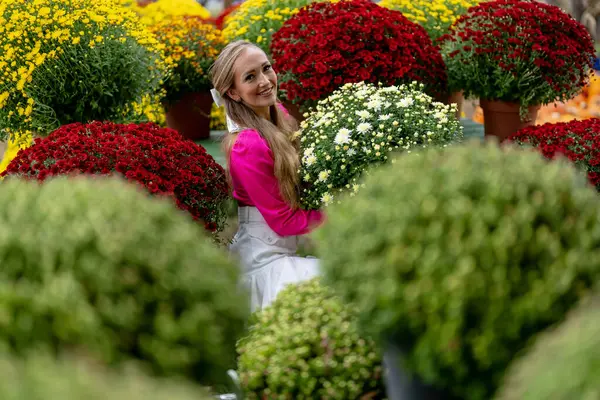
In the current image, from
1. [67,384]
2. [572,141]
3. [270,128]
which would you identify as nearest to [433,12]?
[572,141]

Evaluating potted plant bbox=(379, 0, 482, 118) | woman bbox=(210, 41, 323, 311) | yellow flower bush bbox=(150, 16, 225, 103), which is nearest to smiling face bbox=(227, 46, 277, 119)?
woman bbox=(210, 41, 323, 311)

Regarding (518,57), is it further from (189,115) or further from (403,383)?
(403,383)

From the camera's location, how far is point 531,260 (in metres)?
1.74

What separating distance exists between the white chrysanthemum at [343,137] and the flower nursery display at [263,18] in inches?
101

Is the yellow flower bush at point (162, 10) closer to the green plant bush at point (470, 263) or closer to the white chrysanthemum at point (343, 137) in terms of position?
the white chrysanthemum at point (343, 137)

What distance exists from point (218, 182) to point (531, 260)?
6.87 ft

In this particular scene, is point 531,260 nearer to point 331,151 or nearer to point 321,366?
point 321,366

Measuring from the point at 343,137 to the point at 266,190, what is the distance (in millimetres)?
458

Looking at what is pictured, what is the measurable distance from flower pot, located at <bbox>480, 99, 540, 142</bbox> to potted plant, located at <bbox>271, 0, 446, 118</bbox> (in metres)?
0.48


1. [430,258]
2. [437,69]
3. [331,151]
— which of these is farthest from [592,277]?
[437,69]

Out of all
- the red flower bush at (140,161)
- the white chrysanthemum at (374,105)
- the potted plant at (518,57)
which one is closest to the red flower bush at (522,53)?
the potted plant at (518,57)

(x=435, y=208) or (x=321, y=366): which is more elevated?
(x=435, y=208)

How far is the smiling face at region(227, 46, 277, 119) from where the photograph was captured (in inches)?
149

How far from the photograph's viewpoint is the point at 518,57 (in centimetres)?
465
